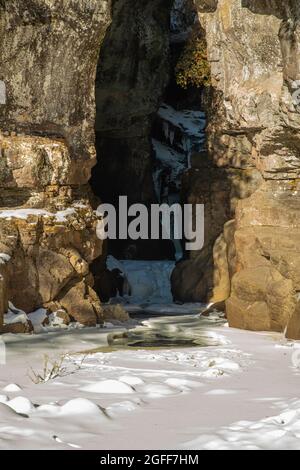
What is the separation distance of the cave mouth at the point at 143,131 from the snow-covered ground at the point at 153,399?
11785 mm

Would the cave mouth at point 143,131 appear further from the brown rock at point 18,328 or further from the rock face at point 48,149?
the brown rock at point 18,328

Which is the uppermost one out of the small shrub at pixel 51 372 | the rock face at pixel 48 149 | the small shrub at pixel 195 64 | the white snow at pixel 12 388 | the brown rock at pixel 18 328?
the small shrub at pixel 195 64

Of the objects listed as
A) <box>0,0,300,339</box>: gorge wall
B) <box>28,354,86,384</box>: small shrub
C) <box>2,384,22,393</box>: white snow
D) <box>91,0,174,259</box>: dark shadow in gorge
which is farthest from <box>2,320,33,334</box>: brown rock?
<box>91,0,174,259</box>: dark shadow in gorge

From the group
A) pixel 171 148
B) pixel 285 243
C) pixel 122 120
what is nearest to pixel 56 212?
pixel 285 243

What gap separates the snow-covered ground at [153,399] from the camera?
546 cm

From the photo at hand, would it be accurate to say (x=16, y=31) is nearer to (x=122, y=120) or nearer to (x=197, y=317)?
(x=197, y=317)

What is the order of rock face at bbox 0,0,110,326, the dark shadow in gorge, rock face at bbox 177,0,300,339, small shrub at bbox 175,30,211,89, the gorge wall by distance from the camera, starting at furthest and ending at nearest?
the dark shadow in gorge
small shrub at bbox 175,30,211,89
rock face at bbox 0,0,110,326
the gorge wall
rock face at bbox 177,0,300,339

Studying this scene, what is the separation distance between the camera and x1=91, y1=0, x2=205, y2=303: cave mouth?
2428 cm

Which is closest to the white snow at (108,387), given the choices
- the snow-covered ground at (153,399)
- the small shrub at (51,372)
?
the snow-covered ground at (153,399)

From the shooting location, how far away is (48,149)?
15422mm

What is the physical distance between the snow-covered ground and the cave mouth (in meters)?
11.8

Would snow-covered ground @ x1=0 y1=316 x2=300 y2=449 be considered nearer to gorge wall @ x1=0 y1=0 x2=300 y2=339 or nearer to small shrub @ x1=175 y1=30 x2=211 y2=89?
gorge wall @ x1=0 y1=0 x2=300 y2=339

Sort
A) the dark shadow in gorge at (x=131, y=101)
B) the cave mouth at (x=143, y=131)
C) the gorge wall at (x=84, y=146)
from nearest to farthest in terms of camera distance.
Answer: the gorge wall at (x=84, y=146), the cave mouth at (x=143, y=131), the dark shadow in gorge at (x=131, y=101)

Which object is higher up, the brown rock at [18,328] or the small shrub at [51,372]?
the small shrub at [51,372]
